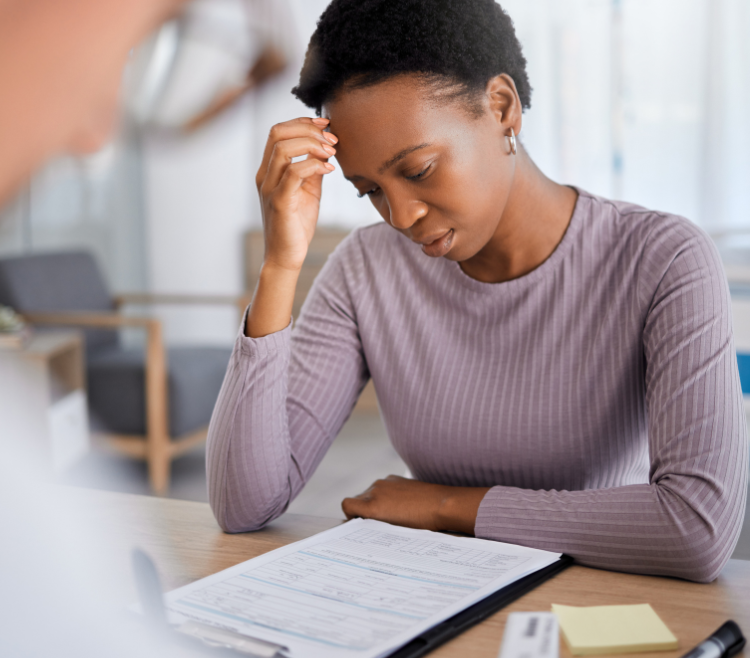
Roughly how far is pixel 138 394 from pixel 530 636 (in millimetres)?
2466

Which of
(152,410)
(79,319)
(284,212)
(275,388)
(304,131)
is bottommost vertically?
(152,410)

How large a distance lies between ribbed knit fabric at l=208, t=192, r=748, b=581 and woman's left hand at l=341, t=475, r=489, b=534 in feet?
0.07

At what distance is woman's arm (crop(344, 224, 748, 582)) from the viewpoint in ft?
2.34

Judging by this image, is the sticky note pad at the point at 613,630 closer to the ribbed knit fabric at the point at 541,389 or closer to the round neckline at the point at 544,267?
the ribbed knit fabric at the point at 541,389

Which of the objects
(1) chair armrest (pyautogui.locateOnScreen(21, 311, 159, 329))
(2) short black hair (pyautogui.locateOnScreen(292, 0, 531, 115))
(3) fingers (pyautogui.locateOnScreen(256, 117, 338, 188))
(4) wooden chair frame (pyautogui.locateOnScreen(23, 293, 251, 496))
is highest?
(2) short black hair (pyautogui.locateOnScreen(292, 0, 531, 115))

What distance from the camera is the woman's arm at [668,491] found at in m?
0.71

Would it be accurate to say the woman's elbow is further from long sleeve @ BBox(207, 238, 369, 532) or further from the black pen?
the black pen

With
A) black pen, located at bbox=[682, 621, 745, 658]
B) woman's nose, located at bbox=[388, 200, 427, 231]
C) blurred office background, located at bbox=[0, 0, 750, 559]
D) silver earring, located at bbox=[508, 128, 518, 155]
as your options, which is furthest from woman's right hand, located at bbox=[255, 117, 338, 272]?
blurred office background, located at bbox=[0, 0, 750, 559]

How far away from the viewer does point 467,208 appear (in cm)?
94

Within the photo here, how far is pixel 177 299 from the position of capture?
11.0 ft

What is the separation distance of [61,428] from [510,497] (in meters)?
2.18

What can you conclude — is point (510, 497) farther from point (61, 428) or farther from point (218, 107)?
point (61, 428)

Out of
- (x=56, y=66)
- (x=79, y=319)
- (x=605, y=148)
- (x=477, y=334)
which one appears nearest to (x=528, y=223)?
(x=477, y=334)

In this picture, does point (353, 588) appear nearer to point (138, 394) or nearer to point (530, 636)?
point (530, 636)
